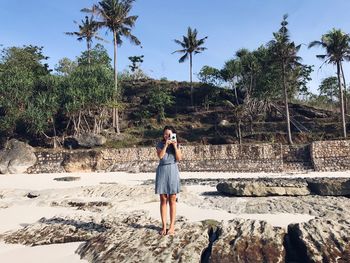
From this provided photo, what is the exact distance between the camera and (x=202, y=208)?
7.86 metres

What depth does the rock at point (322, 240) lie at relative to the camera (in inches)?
153

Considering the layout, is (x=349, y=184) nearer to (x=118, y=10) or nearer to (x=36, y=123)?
(x=36, y=123)

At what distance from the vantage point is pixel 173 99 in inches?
1852

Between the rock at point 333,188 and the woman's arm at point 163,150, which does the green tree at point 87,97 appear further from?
the woman's arm at point 163,150

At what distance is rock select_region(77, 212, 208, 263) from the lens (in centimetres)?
423

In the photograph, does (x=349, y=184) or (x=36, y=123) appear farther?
(x=36, y=123)

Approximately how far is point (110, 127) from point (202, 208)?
99.6 ft

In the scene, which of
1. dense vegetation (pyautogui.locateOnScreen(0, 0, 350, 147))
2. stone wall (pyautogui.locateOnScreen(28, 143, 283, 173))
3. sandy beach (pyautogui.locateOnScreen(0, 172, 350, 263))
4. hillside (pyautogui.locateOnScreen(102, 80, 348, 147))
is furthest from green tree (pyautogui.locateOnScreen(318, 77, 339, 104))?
sandy beach (pyautogui.locateOnScreen(0, 172, 350, 263))

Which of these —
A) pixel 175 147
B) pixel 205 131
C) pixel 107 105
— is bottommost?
pixel 175 147

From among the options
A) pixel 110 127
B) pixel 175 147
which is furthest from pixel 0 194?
pixel 110 127

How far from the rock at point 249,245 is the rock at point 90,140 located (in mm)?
26090

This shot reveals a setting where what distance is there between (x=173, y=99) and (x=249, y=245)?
4322cm

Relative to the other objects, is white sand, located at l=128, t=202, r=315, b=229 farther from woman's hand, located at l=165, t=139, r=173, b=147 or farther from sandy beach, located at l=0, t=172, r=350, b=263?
woman's hand, located at l=165, t=139, r=173, b=147

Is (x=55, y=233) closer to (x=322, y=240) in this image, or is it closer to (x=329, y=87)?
(x=322, y=240)
